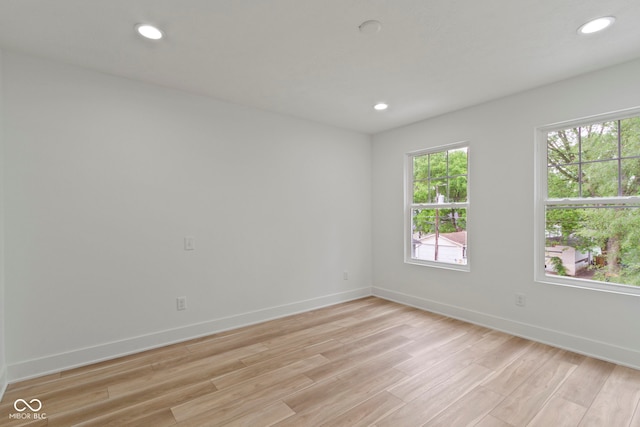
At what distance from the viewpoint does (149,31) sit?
205cm

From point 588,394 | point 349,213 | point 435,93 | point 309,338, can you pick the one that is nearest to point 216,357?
point 309,338

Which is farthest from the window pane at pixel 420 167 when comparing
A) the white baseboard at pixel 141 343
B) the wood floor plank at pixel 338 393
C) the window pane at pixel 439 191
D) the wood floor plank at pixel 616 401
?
the wood floor plank at pixel 616 401

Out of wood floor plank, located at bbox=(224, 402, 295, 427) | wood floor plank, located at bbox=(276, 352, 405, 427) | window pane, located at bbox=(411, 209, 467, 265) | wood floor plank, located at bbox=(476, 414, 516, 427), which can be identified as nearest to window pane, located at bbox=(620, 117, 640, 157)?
window pane, located at bbox=(411, 209, 467, 265)

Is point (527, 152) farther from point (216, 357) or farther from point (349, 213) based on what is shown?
point (216, 357)

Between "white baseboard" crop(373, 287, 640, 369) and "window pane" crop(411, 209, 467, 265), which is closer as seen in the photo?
"white baseboard" crop(373, 287, 640, 369)

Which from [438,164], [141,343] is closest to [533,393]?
[438,164]

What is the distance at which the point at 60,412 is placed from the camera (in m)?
1.92

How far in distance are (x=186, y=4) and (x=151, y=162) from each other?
154 centimetres

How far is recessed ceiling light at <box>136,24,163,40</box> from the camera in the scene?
1999 mm

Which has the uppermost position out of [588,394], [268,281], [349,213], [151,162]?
[151,162]

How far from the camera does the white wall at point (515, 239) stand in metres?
2.55

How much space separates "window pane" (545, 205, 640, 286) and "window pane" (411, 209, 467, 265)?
87 cm

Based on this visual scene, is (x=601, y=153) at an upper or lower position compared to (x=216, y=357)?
upper

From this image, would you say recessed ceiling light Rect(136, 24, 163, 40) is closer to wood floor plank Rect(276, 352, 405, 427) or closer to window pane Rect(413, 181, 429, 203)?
wood floor plank Rect(276, 352, 405, 427)
